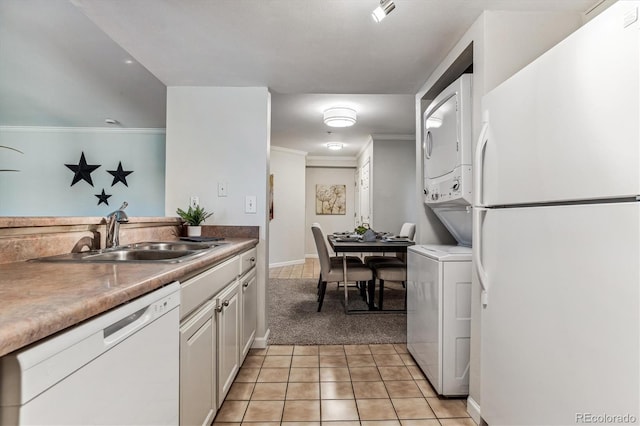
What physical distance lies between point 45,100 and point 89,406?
4486mm

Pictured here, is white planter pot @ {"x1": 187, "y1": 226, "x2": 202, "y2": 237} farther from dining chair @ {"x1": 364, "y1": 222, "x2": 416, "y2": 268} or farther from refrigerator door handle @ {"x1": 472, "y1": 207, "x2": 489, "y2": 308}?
dining chair @ {"x1": 364, "y1": 222, "x2": 416, "y2": 268}

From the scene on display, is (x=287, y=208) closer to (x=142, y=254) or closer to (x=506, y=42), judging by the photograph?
(x=142, y=254)

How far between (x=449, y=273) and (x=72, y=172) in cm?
570

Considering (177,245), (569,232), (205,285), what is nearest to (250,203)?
(177,245)

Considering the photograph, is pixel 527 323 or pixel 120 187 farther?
pixel 120 187

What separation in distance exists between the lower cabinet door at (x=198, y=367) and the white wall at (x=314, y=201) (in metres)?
6.02

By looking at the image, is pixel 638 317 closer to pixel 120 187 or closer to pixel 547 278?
pixel 547 278

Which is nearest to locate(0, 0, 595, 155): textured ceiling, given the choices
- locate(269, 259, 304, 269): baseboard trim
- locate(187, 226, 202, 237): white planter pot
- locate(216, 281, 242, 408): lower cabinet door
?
locate(187, 226, 202, 237): white planter pot

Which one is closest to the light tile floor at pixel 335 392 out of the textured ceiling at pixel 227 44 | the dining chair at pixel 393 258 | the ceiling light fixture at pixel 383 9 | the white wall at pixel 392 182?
the dining chair at pixel 393 258

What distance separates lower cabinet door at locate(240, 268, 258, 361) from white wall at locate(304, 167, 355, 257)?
5038 millimetres

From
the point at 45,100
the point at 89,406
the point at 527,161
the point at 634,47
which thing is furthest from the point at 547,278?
the point at 45,100

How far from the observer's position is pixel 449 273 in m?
1.80

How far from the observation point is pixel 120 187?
5.03 meters

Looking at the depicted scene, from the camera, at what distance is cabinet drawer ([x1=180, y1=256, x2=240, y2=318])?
1.15 m
